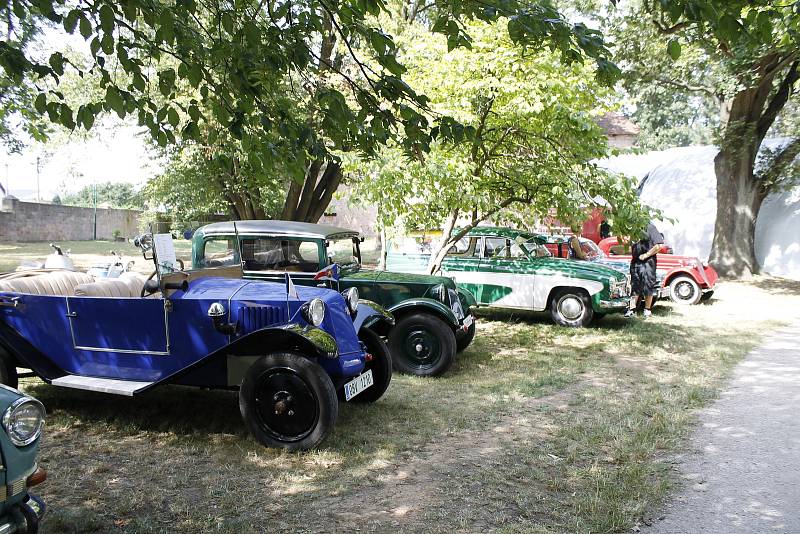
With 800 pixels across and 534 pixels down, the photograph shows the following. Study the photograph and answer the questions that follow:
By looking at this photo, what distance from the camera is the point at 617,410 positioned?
596cm

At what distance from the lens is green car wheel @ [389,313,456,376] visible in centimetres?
711

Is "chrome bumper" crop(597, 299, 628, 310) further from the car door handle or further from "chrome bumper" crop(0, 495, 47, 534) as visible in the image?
"chrome bumper" crop(0, 495, 47, 534)

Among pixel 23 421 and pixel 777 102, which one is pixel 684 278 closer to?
pixel 777 102

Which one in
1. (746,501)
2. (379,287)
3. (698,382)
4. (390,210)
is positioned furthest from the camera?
(390,210)

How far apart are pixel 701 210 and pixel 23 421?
21.4m

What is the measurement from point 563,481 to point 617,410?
77.7 inches

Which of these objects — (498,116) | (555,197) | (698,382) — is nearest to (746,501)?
(698,382)

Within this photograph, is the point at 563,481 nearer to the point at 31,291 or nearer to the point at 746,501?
the point at 746,501

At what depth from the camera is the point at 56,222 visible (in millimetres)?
31578

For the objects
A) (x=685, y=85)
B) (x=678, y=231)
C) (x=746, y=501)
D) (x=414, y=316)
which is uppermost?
(x=685, y=85)

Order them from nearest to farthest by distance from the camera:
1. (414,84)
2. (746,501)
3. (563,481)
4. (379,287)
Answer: (746,501)
(563,481)
(379,287)
(414,84)

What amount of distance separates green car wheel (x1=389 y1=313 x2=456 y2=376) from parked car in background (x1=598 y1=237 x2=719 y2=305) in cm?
690

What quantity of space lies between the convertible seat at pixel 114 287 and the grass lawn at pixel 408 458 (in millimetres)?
1061

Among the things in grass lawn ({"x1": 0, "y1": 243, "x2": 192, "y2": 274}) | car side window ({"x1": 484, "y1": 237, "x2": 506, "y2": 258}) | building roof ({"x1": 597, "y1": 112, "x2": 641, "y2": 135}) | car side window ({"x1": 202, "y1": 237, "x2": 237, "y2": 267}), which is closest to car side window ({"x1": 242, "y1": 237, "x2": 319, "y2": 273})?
car side window ({"x1": 202, "y1": 237, "x2": 237, "y2": 267})
